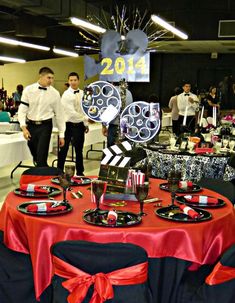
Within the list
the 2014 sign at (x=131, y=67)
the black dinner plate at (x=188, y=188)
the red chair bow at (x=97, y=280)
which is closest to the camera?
the red chair bow at (x=97, y=280)

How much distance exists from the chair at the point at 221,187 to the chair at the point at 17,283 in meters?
1.50

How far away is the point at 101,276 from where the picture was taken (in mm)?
2137

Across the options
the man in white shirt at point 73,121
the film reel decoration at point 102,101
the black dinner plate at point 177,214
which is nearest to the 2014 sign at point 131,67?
the film reel decoration at point 102,101

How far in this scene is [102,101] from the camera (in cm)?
346

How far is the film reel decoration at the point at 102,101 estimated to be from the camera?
3381mm

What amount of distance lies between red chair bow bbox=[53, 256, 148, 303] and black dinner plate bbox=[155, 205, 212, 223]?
1.60 ft

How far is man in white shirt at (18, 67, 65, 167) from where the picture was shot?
604 centimetres

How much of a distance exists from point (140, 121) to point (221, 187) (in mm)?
784

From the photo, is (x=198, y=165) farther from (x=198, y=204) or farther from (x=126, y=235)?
(x=126, y=235)

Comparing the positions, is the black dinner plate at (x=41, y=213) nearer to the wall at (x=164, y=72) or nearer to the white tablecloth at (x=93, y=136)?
the white tablecloth at (x=93, y=136)

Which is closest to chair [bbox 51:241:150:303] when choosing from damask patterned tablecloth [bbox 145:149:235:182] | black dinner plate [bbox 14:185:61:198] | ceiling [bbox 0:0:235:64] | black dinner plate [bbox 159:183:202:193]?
black dinner plate [bbox 14:185:61:198]

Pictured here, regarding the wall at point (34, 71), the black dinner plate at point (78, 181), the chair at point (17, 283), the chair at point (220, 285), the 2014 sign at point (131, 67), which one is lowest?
the chair at point (17, 283)

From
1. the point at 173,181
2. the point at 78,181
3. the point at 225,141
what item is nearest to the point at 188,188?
the point at 173,181

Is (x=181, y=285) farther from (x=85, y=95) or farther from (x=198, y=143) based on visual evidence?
(x=198, y=143)
